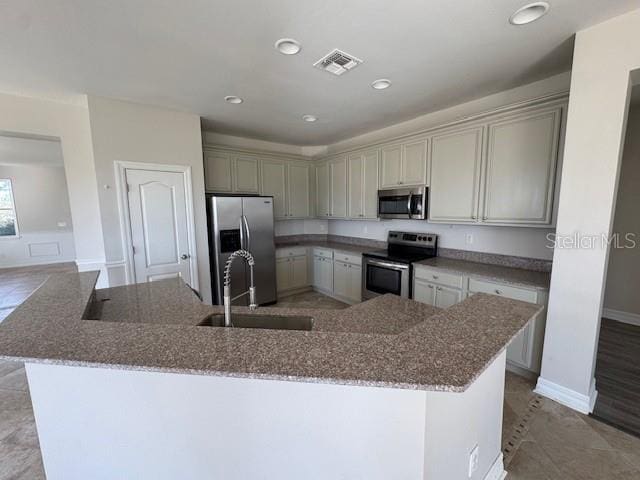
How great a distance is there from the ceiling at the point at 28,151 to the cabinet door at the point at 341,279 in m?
5.81

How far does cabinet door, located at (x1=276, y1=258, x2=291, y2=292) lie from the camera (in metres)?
4.53

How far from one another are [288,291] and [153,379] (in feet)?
12.0

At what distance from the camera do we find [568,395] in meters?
2.09

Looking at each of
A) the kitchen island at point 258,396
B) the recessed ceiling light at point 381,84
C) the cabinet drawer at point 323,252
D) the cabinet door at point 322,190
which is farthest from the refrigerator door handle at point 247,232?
the kitchen island at point 258,396

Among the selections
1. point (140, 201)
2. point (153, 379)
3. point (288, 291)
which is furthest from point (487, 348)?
point (288, 291)

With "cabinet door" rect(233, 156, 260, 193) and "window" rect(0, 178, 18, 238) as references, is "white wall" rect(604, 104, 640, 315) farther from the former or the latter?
"window" rect(0, 178, 18, 238)

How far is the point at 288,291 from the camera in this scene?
185 inches

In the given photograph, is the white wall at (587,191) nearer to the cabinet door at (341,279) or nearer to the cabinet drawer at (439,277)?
the cabinet drawer at (439,277)

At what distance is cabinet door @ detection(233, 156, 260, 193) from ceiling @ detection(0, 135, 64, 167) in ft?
13.0

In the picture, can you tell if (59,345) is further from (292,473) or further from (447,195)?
(447,195)

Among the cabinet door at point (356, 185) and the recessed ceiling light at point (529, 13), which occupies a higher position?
the recessed ceiling light at point (529, 13)

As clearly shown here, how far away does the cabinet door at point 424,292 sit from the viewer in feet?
9.96

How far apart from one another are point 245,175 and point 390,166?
2.18m

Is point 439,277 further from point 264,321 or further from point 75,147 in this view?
point 75,147
